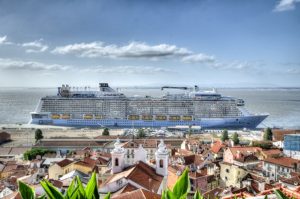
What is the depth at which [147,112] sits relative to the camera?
6675cm

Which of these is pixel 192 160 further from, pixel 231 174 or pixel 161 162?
pixel 161 162

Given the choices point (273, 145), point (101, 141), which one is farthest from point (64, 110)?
point (273, 145)

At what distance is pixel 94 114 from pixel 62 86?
12728mm

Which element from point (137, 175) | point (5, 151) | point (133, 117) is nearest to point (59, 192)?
point (137, 175)

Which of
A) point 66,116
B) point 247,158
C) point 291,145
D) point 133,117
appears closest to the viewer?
point 247,158

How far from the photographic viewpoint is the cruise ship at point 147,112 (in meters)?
64.5

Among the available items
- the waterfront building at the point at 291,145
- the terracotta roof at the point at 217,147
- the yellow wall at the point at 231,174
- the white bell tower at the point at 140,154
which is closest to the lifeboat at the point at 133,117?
the terracotta roof at the point at 217,147

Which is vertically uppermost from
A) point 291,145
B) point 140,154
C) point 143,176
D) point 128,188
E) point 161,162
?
point 140,154

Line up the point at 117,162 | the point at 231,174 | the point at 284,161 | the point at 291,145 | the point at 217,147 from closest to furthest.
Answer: the point at 117,162, the point at 231,174, the point at 284,161, the point at 291,145, the point at 217,147

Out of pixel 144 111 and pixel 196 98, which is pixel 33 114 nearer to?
pixel 144 111

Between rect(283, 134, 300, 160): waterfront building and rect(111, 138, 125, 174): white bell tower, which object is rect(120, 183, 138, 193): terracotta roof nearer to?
rect(111, 138, 125, 174): white bell tower

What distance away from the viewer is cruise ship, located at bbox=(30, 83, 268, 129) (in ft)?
212

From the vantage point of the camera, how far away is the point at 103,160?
26156 millimetres

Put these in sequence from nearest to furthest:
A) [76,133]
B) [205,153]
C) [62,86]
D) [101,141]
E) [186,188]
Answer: [186,188] → [205,153] → [101,141] → [76,133] → [62,86]
